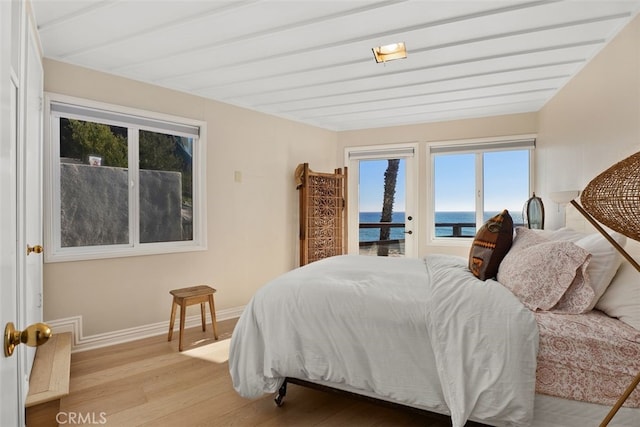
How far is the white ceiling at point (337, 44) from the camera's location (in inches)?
87.0

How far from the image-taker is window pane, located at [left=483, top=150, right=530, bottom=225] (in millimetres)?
4523

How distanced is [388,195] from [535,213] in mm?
1953

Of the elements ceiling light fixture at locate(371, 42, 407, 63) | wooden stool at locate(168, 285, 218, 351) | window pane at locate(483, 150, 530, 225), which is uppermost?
ceiling light fixture at locate(371, 42, 407, 63)

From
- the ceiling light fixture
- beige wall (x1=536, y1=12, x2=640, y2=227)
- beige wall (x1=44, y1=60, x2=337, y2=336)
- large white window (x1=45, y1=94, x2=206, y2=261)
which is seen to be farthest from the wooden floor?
the ceiling light fixture

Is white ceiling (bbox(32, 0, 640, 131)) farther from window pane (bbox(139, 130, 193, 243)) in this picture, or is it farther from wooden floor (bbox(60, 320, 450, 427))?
wooden floor (bbox(60, 320, 450, 427))

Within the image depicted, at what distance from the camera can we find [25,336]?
70cm

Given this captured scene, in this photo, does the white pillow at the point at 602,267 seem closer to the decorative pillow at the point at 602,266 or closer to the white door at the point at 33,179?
the decorative pillow at the point at 602,266

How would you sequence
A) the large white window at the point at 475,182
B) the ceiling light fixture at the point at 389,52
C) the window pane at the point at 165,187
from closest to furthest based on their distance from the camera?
the ceiling light fixture at the point at 389,52, the window pane at the point at 165,187, the large white window at the point at 475,182

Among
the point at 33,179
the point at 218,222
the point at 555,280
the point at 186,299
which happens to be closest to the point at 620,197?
the point at 555,280

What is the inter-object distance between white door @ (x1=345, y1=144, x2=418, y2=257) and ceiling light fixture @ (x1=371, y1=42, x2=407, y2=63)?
7.41ft

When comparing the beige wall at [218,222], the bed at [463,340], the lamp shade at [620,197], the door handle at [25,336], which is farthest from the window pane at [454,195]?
the door handle at [25,336]

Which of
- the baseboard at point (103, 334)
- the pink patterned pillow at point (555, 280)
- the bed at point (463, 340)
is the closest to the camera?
the bed at point (463, 340)

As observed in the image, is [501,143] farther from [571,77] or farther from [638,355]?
[638,355]

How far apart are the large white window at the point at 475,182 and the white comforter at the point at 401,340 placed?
2534 mm
